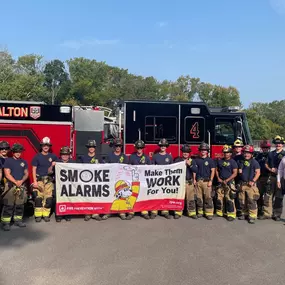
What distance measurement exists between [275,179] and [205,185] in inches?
66.0

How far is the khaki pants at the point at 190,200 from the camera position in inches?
314

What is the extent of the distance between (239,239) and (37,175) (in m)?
4.37

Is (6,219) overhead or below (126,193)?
below

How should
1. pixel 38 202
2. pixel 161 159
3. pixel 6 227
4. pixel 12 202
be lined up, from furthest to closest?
pixel 161 159 < pixel 38 202 < pixel 12 202 < pixel 6 227

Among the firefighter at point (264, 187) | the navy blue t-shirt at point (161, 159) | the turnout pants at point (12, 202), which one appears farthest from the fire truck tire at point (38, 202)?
the firefighter at point (264, 187)

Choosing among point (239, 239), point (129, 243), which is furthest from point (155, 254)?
point (239, 239)

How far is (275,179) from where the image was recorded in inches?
322

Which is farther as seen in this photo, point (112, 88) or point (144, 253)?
point (112, 88)

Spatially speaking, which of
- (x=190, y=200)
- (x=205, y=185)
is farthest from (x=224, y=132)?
(x=190, y=200)

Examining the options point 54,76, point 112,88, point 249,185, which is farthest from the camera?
point 54,76

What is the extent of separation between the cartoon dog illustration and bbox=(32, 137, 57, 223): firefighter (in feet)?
4.62

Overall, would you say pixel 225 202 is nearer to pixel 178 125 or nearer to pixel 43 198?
pixel 178 125

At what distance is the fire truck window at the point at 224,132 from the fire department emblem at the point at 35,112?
4.92 metres

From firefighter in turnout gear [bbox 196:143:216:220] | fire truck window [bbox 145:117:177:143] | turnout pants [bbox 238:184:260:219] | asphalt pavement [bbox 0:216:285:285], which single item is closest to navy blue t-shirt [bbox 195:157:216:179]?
firefighter in turnout gear [bbox 196:143:216:220]
